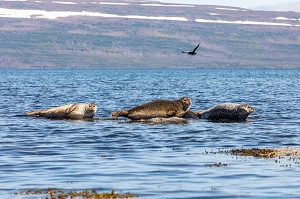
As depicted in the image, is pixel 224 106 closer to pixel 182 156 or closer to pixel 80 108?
pixel 80 108

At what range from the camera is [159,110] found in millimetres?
41562

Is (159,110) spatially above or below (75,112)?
above

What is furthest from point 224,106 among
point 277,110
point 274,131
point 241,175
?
point 241,175

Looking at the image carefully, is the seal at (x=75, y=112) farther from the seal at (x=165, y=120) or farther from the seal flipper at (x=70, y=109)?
the seal at (x=165, y=120)

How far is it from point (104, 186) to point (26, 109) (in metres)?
36.6

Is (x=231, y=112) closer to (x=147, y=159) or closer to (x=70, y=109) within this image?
(x=70, y=109)

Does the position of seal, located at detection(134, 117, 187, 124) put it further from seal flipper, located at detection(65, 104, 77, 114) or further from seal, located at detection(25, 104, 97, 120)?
seal flipper, located at detection(65, 104, 77, 114)

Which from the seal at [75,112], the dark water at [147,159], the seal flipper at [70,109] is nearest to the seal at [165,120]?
the dark water at [147,159]

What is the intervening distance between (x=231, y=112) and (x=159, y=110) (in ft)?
13.5

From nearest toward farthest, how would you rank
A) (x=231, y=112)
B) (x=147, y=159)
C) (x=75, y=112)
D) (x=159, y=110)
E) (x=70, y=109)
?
(x=147, y=159) → (x=159, y=110) → (x=231, y=112) → (x=75, y=112) → (x=70, y=109)

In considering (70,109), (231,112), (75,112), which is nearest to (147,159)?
(231,112)

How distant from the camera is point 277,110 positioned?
54906mm

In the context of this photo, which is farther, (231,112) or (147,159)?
(231,112)

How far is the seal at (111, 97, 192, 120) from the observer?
41.6m
